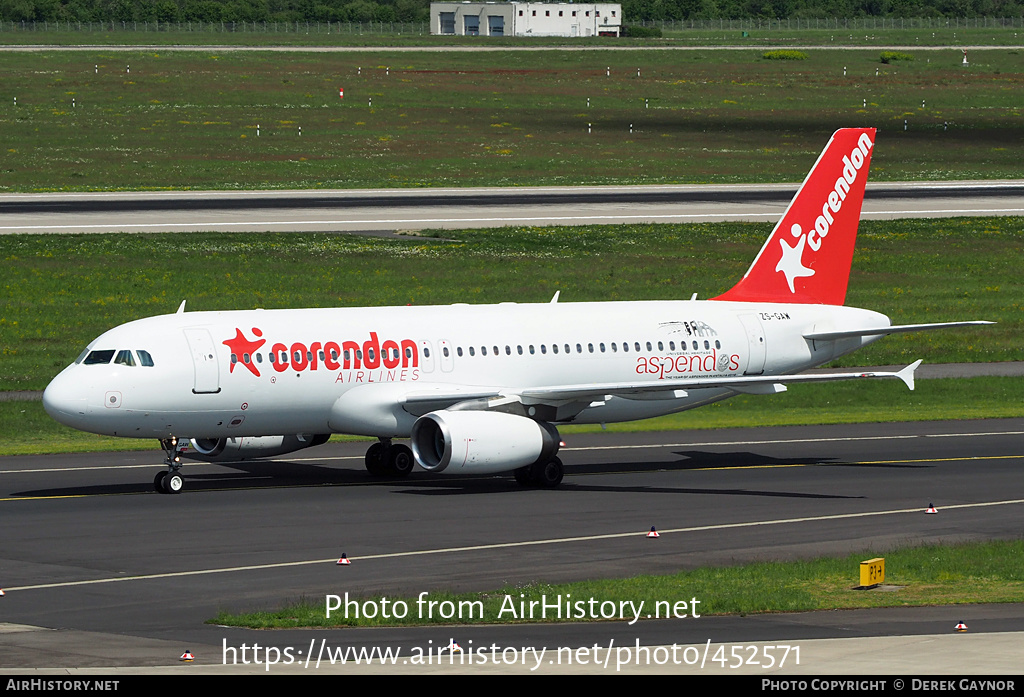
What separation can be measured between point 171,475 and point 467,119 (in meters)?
105

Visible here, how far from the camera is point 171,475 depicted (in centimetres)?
4056

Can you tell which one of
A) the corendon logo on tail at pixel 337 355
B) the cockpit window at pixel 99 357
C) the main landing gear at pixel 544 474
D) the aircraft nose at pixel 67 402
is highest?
the cockpit window at pixel 99 357

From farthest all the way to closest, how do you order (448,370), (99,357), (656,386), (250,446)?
(250,446) → (448,370) → (656,386) → (99,357)

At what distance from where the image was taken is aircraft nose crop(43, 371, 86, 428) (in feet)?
127

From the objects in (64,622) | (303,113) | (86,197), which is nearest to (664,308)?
(64,622)

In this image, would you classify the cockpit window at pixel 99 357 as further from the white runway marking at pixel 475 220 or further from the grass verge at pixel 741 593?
the white runway marking at pixel 475 220

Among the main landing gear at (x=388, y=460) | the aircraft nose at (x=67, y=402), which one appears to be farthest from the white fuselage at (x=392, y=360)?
the main landing gear at (x=388, y=460)

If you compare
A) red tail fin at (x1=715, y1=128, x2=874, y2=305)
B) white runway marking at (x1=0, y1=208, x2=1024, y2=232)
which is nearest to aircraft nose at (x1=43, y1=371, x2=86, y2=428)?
red tail fin at (x1=715, y1=128, x2=874, y2=305)

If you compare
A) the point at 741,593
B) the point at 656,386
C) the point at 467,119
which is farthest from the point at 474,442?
the point at 467,119

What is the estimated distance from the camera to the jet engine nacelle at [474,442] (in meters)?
39.8

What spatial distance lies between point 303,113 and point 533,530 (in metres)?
112

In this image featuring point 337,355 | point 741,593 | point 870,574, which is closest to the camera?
point 741,593

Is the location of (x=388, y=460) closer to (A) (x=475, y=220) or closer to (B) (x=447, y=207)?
(A) (x=475, y=220)

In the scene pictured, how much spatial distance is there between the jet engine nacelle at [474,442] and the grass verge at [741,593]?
34.2ft
